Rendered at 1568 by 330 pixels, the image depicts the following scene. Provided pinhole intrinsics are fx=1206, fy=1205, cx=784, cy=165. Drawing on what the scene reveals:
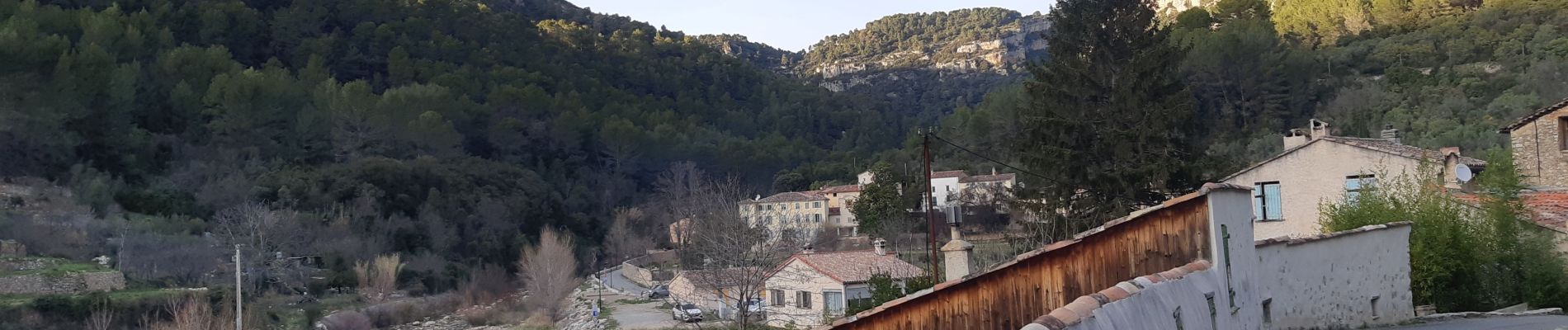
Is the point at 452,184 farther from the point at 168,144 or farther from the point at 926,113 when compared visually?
the point at 926,113

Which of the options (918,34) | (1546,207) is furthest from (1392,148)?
(918,34)

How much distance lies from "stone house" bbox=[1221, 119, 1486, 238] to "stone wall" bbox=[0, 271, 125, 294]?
1145 inches

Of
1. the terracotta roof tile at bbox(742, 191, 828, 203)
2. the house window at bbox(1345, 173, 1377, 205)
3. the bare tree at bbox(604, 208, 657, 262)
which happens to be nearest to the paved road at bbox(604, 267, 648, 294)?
the bare tree at bbox(604, 208, 657, 262)

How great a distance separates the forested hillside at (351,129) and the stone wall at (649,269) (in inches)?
202

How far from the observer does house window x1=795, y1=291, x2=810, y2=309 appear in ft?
94.2

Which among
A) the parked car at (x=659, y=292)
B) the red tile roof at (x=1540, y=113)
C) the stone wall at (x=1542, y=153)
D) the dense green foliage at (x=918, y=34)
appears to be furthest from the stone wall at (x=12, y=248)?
the dense green foliage at (x=918, y=34)

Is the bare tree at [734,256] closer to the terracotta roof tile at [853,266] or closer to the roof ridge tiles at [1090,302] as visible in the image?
the terracotta roof tile at [853,266]

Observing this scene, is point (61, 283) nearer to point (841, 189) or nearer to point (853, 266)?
point (853, 266)

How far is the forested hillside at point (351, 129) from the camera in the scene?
42875 mm

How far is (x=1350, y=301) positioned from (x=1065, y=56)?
1289cm

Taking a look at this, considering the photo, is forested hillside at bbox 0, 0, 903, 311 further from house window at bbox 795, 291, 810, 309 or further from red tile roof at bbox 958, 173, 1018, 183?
house window at bbox 795, 291, 810, 309

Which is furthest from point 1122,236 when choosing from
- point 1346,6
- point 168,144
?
point 1346,6

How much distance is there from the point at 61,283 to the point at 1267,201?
1167 inches

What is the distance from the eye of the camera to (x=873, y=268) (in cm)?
2866
